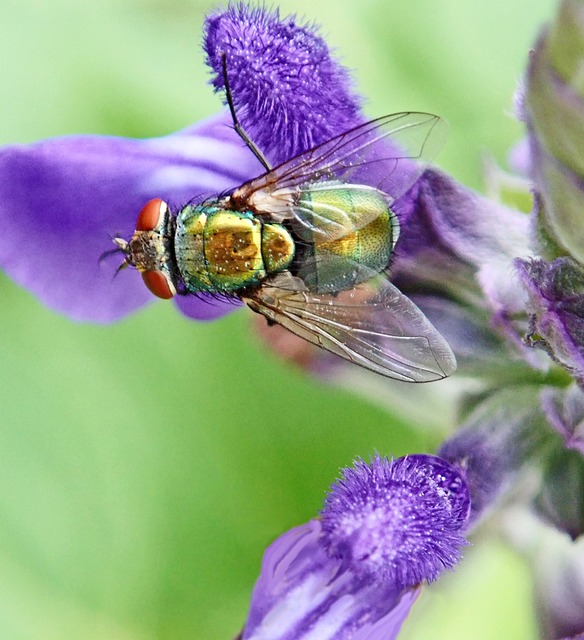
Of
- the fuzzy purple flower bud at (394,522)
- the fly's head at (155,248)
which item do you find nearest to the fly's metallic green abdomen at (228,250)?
the fly's head at (155,248)

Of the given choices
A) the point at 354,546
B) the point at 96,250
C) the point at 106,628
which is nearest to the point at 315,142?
the point at 96,250

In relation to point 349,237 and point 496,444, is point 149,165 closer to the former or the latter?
point 349,237

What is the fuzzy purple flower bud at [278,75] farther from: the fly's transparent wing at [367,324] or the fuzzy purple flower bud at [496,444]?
the fuzzy purple flower bud at [496,444]

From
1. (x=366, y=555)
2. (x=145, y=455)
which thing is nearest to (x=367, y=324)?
(x=366, y=555)

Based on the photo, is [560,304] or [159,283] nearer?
[560,304]

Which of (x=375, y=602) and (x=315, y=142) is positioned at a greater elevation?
(x=315, y=142)

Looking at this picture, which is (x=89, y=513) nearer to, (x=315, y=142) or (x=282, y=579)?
(x=282, y=579)

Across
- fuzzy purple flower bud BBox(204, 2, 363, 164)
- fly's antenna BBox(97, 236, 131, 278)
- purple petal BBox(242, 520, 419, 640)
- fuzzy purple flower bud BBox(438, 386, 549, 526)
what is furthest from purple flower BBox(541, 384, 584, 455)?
fly's antenna BBox(97, 236, 131, 278)
